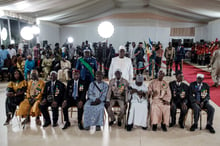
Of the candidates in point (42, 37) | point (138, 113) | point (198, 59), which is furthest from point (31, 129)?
point (198, 59)

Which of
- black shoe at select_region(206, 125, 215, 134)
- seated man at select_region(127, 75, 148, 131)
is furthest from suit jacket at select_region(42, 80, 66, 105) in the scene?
black shoe at select_region(206, 125, 215, 134)

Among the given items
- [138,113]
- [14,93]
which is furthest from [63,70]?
[138,113]

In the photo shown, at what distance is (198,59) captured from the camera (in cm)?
1340

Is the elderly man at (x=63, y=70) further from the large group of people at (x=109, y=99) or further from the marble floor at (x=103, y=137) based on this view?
the marble floor at (x=103, y=137)

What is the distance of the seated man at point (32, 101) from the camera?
4.03m

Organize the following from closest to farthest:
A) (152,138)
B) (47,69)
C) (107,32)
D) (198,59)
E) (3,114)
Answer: (152,138)
(3,114)
(107,32)
(47,69)
(198,59)

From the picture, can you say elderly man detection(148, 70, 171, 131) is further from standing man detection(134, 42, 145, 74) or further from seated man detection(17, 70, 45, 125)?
standing man detection(134, 42, 145, 74)

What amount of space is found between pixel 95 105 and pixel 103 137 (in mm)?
612

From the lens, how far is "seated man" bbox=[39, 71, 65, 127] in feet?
13.3

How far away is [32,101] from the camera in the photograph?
13.5 ft

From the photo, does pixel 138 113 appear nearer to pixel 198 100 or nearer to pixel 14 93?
pixel 198 100

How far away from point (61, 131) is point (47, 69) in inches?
194

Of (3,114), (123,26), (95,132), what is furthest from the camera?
(123,26)

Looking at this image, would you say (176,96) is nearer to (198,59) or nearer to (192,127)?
(192,127)
